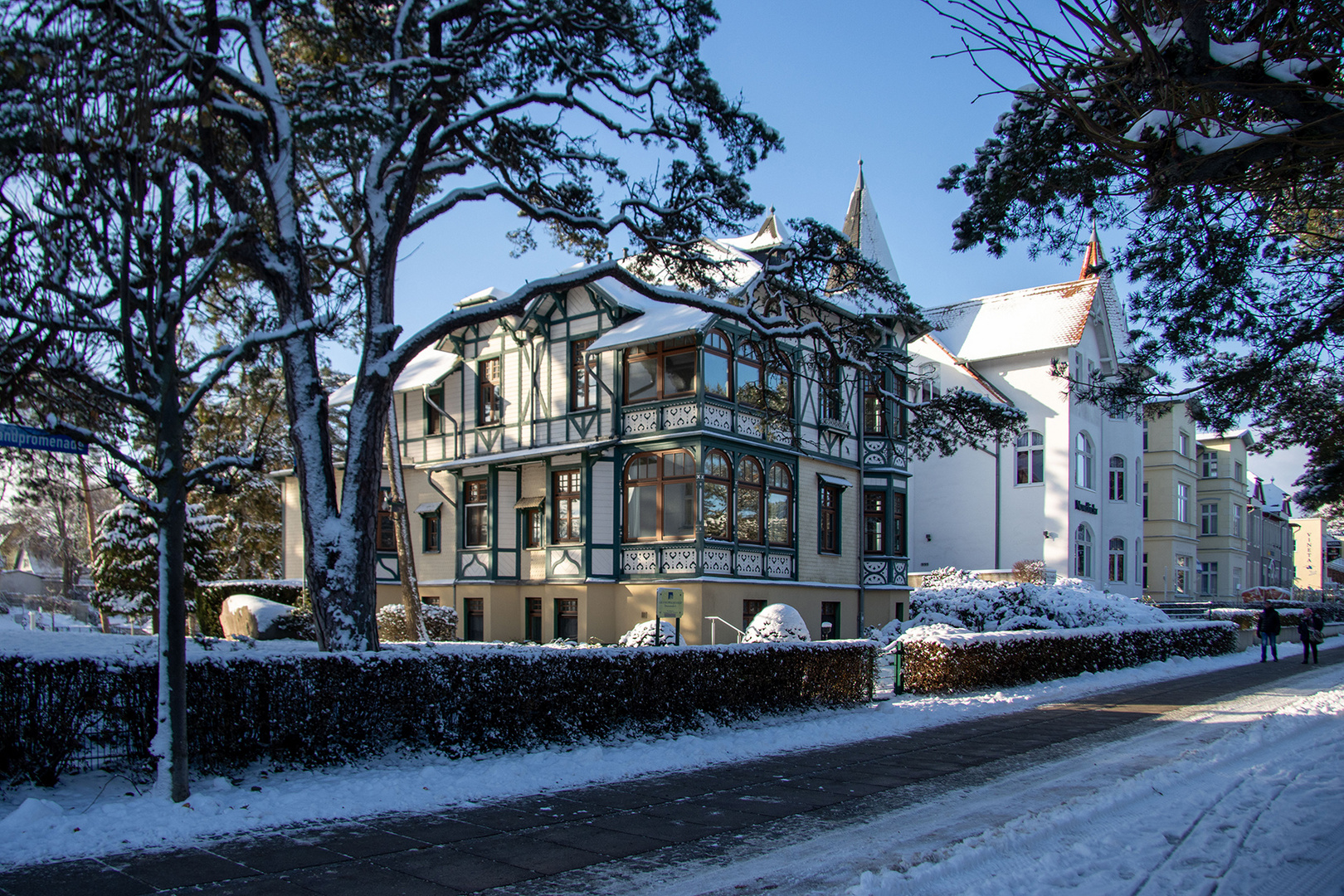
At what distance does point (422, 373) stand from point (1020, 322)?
83.3ft

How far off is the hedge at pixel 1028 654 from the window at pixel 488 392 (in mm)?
14267

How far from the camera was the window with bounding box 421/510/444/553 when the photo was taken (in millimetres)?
29453

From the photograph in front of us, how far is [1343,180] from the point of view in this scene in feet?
27.2

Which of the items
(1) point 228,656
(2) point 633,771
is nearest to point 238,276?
(1) point 228,656

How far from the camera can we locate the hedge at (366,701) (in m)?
8.42

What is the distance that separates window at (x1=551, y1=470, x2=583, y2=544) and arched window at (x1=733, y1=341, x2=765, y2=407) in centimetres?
494

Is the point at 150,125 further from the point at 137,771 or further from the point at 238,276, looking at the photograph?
the point at 238,276

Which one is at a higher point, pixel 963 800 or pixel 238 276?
pixel 238 276

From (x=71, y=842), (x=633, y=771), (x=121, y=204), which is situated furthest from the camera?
(x=633, y=771)

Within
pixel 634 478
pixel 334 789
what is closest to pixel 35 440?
pixel 334 789

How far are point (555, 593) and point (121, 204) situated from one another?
1939 centimetres

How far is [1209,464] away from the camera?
6044 centimetres

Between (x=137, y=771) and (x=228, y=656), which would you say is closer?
(x=137, y=771)

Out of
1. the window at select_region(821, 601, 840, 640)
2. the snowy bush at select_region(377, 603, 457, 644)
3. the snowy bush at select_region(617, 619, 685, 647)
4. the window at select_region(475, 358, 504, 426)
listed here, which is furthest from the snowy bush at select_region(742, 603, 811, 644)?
the window at select_region(475, 358, 504, 426)
